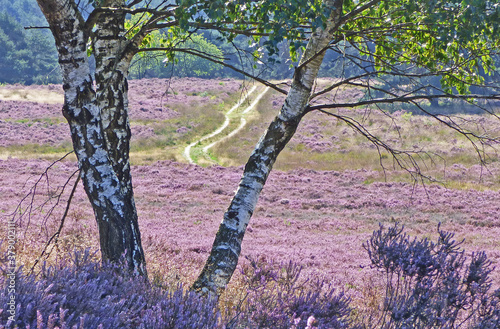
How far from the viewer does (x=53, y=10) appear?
138 inches

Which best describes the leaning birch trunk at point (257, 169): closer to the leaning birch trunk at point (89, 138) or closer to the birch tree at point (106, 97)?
the birch tree at point (106, 97)

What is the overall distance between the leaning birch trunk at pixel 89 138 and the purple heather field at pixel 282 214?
1.53 m

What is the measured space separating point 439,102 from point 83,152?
70501 mm

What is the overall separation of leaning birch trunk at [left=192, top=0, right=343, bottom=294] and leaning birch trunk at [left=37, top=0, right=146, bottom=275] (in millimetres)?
770

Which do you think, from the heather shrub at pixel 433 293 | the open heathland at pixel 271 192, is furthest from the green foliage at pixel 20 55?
the heather shrub at pixel 433 293

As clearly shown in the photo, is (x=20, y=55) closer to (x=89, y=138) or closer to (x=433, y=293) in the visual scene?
(x=89, y=138)

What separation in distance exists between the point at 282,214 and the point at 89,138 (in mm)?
13576

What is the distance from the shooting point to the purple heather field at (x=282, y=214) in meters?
8.66

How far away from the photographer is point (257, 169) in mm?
4258

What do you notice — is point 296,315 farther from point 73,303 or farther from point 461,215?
point 461,215

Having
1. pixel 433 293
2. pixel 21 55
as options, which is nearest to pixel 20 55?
pixel 21 55

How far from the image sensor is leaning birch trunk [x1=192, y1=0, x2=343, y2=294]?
4117mm

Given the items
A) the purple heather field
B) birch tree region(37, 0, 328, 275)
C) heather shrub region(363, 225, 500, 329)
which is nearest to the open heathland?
the purple heather field

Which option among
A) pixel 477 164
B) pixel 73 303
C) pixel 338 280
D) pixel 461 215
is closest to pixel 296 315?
pixel 73 303
